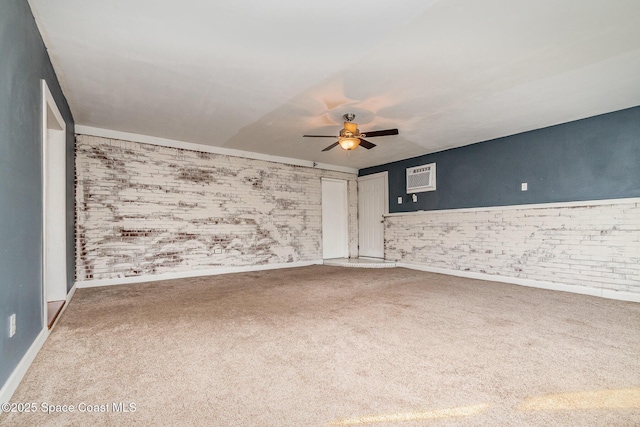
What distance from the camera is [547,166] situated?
490 cm

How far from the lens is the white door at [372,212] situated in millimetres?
7762

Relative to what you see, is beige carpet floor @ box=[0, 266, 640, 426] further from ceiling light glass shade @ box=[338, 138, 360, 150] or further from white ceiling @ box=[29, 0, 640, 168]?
white ceiling @ box=[29, 0, 640, 168]

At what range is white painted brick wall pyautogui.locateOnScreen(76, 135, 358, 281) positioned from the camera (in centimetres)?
495

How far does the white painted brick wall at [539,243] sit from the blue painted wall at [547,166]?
A: 0.73 ft

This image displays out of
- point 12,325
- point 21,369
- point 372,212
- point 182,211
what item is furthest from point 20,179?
point 372,212

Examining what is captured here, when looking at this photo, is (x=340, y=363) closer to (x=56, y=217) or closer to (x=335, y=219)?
(x=56, y=217)

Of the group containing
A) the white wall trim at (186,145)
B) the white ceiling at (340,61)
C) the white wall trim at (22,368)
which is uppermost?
the white ceiling at (340,61)

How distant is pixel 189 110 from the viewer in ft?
13.8

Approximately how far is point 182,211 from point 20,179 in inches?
146

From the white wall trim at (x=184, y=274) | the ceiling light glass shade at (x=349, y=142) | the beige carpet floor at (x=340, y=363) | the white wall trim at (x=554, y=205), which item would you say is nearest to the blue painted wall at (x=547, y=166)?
the white wall trim at (x=554, y=205)

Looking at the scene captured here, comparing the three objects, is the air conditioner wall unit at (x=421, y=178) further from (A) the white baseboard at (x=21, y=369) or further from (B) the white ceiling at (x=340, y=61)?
(A) the white baseboard at (x=21, y=369)

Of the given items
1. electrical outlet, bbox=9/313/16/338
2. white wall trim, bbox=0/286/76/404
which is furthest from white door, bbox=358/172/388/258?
electrical outlet, bbox=9/313/16/338

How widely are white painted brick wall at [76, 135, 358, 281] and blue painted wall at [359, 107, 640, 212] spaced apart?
10.4ft

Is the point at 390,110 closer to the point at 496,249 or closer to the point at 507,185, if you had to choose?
the point at 507,185
